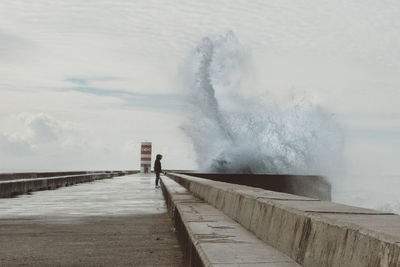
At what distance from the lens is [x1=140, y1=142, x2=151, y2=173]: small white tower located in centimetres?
5771

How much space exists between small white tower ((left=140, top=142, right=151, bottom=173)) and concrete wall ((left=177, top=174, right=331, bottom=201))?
26020 mm

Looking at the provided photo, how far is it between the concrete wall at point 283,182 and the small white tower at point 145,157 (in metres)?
26.0

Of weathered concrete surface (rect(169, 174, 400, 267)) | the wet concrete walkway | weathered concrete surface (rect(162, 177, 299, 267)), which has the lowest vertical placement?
the wet concrete walkway

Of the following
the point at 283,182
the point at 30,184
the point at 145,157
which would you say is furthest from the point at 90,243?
the point at 145,157

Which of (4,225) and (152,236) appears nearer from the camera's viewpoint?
(152,236)

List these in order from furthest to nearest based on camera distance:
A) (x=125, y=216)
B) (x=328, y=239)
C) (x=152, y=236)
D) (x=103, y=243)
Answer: (x=125, y=216), (x=152, y=236), (x=103, y=243), (x=328, y=239)

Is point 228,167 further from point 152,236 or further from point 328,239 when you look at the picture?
point 328,239

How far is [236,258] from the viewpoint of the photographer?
3.77 m

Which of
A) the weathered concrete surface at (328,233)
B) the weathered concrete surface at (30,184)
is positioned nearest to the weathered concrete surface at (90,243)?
the weathered concrete surface at (328,233)

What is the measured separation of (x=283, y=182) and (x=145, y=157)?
29208 mm

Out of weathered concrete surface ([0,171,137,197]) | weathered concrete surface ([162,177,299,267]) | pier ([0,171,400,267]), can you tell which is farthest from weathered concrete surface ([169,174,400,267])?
weathered concrete surface ([0,171,137,197])

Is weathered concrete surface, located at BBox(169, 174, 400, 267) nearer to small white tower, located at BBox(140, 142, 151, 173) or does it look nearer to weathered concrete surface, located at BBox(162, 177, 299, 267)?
weathered concrete surface, located at BBox(162, 177, 299, 267)

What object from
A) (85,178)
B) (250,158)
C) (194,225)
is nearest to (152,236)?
(194,225)

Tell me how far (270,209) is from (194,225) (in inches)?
55.1
